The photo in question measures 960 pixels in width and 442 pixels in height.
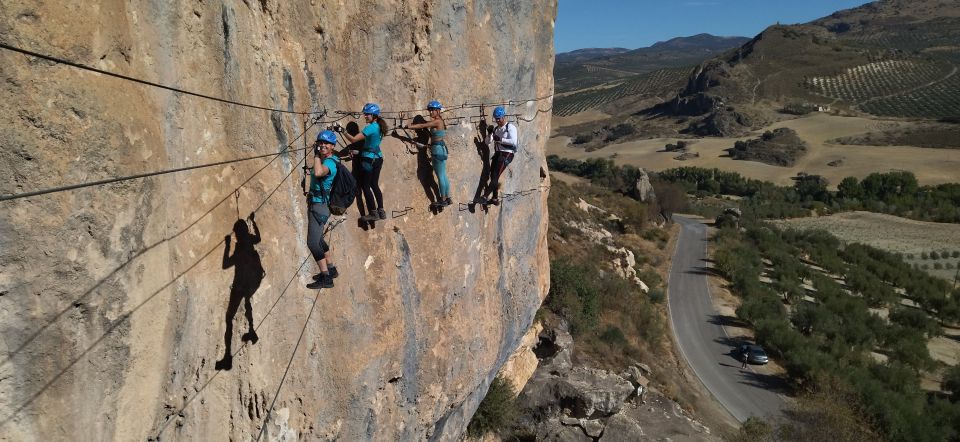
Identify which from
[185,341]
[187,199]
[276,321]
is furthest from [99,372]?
[276,321]

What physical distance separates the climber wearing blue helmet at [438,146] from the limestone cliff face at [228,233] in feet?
1.04

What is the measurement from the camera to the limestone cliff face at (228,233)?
3.96 m

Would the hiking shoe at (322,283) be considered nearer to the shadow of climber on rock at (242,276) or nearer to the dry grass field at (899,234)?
the shadow of climber on rock at (242,276)

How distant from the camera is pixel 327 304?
6988mm

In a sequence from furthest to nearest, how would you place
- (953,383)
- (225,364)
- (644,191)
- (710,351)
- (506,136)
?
(644,191) < (710,351) < (953,383) < (506,136) < (225,364)

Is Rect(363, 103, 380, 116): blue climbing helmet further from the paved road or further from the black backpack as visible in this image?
the paved road

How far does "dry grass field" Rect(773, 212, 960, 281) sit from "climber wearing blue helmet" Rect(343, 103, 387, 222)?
1763 inches

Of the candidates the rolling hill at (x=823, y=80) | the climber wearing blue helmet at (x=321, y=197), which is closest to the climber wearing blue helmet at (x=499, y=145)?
the climber wearing blue helmet at (x=321, y=197)

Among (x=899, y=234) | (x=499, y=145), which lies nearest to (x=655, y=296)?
(x=499, y=145)

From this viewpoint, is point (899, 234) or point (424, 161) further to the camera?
point (899, 234)

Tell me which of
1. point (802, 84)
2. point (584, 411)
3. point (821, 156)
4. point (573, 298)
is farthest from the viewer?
point (802, 84)

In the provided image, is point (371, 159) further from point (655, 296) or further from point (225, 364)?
point (655, 296)

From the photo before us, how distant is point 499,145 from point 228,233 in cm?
460

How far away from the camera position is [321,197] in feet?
19.8
